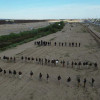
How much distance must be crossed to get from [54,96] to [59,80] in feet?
12.9

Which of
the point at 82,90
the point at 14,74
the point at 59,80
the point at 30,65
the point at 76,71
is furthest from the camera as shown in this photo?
the point at 30,65

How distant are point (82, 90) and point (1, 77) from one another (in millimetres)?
10052

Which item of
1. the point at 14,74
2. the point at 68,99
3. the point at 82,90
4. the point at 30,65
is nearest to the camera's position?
the point at 68,99

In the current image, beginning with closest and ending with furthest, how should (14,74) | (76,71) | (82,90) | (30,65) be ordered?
(82,90)
(14,74)
(76,71)
(30,65)

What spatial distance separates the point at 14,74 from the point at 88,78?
932cm

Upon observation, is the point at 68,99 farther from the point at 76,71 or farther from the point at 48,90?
the point at 76,71

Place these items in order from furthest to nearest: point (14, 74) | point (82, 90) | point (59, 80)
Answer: point (14, 74) < point (59, 80) < point (82, 90)

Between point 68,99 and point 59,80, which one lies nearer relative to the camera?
point 68,99

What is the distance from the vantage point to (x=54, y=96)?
16.5 m

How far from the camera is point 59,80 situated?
2025 cm

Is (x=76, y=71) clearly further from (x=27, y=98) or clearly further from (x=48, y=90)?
(x=27, y=98)

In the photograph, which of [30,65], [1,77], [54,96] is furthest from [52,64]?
[54,96]

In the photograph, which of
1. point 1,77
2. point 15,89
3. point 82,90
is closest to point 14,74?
point 1,77

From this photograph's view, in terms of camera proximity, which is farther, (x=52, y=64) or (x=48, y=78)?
(x=52, y=64)
